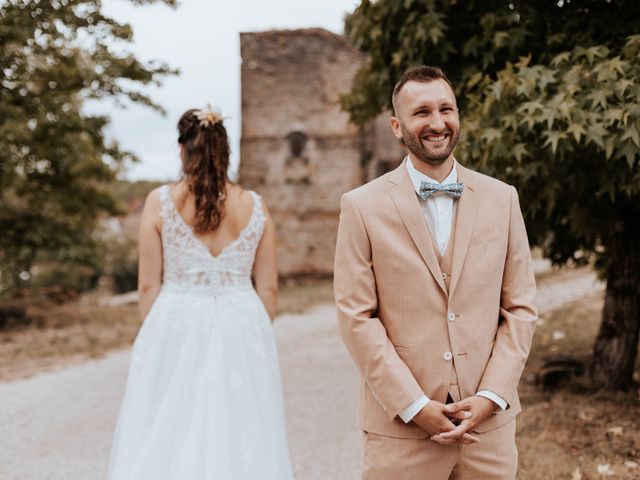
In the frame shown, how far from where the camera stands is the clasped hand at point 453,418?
2.25 m

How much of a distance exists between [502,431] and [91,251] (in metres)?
11.8

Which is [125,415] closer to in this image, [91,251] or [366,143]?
[91,251]

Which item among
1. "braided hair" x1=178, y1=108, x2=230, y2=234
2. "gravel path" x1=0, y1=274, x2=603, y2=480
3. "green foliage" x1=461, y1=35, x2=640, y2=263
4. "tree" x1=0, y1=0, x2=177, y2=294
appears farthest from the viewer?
"tree" x1=0, y1=0, x2=177, y2=294

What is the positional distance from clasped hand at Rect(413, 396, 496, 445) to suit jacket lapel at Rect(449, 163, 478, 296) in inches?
16.0

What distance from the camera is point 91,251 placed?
42.5 feet

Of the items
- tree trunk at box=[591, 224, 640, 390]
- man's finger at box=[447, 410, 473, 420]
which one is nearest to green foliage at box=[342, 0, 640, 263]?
tree trunk at box=[591, 224, 640, 390]

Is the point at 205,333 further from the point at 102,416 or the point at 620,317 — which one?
the point at 620,317

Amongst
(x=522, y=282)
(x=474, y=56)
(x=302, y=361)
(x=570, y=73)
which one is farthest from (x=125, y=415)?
(x=302, y=361)

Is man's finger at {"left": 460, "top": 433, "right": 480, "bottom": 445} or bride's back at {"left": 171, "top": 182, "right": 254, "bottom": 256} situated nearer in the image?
man's finger at {"left": 460, "top": 433, "right": 480, "bottom": 445}

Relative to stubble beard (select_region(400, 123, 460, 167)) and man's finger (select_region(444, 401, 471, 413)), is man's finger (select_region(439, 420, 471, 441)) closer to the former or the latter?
man's finger (select_region(444, 401, 471, 413))

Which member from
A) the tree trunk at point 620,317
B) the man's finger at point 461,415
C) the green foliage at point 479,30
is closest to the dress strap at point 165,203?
the man's finger at point 461,415

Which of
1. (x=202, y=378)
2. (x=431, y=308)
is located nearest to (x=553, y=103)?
(x=431, y=308)

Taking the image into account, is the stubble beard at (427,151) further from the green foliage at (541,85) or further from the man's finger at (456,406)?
the green foliage at (541,85)

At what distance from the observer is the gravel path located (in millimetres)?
4957
